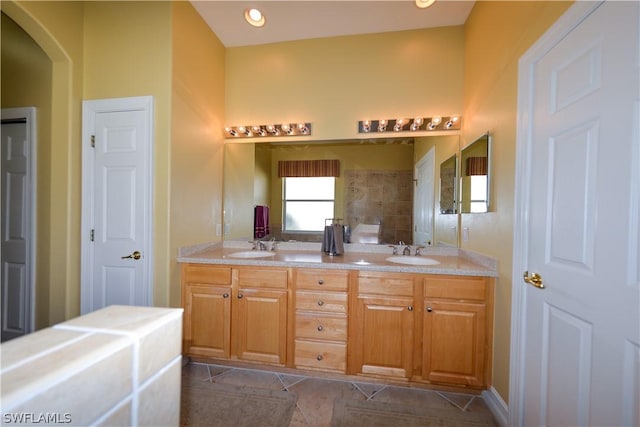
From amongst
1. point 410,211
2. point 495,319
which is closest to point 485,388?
point 495,319

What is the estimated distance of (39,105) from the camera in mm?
2145

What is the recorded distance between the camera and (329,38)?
255 centimetres

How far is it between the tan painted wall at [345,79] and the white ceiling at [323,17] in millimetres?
78

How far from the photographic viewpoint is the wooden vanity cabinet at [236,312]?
2.03 meters

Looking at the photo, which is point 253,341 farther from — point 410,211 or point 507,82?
point 507,82

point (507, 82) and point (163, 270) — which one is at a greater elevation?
point (507, 82)

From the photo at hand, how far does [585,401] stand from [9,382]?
1668mm

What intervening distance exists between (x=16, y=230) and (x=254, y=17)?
2.71m

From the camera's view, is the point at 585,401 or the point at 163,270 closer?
the point at 585,401

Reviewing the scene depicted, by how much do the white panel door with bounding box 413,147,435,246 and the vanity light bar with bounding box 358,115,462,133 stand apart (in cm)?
21

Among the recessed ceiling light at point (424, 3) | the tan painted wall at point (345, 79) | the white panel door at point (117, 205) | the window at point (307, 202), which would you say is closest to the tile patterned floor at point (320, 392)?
the white panel door at point (117, 205)

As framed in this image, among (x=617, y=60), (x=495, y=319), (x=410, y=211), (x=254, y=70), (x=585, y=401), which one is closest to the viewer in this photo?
(x=617, y=60)

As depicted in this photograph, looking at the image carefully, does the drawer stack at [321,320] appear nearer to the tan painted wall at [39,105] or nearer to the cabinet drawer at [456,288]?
the cabinet drawer at [456,288]

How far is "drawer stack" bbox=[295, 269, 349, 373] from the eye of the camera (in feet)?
6.39
